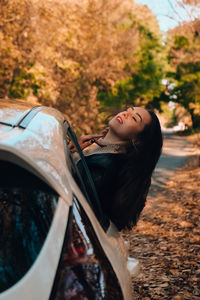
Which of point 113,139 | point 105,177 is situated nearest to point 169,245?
point 113,139

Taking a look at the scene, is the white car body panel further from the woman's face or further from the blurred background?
the blurred background

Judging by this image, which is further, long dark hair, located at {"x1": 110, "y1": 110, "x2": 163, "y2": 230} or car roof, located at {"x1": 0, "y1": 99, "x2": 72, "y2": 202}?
long dark hair, located at {"x1": 110, "y1": 110, "x2": 163, "y2": 230}

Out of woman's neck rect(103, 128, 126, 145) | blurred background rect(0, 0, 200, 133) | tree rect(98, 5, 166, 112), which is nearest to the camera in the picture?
woman's neck rect(103, 128, 126, 145)

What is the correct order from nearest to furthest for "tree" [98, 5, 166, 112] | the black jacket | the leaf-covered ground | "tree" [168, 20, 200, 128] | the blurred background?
the black jacket < the leaf-covered ground < the blurred background < "tree" [98, 5, 166, 112] < "tree" [168, 20, 200, 128]

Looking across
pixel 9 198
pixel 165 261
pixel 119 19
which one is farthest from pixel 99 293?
→ pixel 119 19

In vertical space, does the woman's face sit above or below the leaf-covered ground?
above

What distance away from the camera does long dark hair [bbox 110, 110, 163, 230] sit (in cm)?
225

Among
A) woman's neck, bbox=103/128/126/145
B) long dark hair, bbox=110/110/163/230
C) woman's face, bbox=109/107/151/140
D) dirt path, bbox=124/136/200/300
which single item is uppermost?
woman's face, bbox=109/107/151/140

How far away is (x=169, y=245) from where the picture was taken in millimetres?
5730

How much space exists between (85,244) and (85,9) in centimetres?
1818

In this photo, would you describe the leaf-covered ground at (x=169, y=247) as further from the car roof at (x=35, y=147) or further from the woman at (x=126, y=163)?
the car roof at (x=35, y=147)

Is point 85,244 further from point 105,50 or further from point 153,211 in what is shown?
point 105,50

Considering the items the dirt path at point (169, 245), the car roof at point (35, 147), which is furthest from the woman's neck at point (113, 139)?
the dirt path at point (169, 245)

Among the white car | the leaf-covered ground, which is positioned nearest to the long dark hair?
the white car
